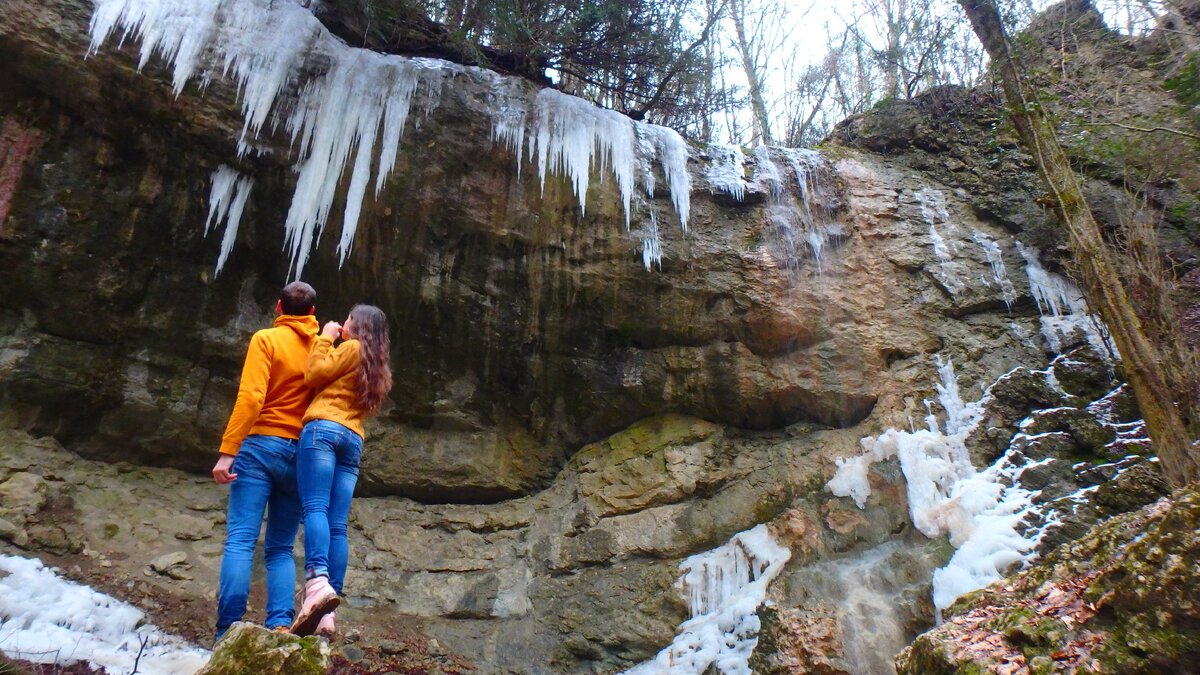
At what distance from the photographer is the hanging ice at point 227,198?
573 cm

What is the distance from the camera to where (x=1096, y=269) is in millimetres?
5523

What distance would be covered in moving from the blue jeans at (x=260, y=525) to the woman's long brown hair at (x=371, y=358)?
1.25 ft

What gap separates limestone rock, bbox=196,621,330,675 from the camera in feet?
7.42

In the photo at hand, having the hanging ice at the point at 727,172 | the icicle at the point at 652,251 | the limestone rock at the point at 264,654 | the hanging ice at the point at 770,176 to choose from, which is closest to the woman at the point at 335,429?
the limestone rock at the point at 264,654

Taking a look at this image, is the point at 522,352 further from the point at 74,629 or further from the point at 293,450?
the point at 74,629

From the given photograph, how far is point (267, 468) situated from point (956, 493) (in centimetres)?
471

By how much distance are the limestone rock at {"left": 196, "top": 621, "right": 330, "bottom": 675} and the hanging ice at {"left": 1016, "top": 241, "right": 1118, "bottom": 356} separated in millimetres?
6132

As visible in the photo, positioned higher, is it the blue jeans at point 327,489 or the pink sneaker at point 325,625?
the blue jeans at point 327,489

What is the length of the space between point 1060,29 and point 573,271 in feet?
20.3

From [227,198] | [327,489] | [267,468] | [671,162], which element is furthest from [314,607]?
[671,162]

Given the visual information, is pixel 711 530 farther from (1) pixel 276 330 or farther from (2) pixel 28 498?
(2) pixel 28 498

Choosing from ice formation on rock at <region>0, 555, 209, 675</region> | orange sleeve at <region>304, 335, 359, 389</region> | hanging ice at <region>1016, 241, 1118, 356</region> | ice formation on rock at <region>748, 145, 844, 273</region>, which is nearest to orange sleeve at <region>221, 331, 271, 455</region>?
orange sleeve at <region>304, 335, 359, 389</region>

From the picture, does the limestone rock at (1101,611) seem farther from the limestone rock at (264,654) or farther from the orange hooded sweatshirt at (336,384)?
the orange hooded sweatshirt at (336,384)

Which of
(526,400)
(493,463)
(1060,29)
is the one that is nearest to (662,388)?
(526,400)
